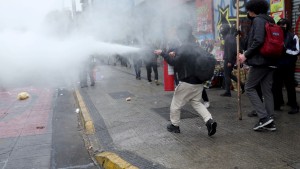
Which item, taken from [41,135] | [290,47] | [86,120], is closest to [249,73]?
[290,47]

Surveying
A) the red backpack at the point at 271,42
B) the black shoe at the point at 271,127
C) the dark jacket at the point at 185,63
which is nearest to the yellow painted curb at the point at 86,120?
the dark jacket at the point at 185,63

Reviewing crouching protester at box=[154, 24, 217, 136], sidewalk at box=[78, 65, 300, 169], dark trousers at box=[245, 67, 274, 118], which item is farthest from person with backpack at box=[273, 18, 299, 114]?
crouching protester at box=[154, 24, 217, 136]

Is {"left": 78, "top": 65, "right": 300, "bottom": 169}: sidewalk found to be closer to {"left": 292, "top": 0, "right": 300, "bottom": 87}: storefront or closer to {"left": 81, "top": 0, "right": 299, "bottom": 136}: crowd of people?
{"left": 81, "top": 0, "right": 299, "bottom": 136}: crowd of people

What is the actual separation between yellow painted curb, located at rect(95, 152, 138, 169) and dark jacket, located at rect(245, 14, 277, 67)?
2.32 m

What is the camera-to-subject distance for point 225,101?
7562 millimetres

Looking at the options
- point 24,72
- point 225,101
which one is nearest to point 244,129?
point 225,101

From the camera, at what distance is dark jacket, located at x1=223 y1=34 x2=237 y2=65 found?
780cm

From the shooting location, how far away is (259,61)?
4.93m

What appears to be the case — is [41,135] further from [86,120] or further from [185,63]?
[185,63]

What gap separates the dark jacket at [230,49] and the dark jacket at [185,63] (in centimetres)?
291

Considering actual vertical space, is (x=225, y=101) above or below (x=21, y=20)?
below

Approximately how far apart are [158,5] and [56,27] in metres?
4.40

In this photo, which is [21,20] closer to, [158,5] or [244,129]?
[158,5]

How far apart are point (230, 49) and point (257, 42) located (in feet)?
10.1
